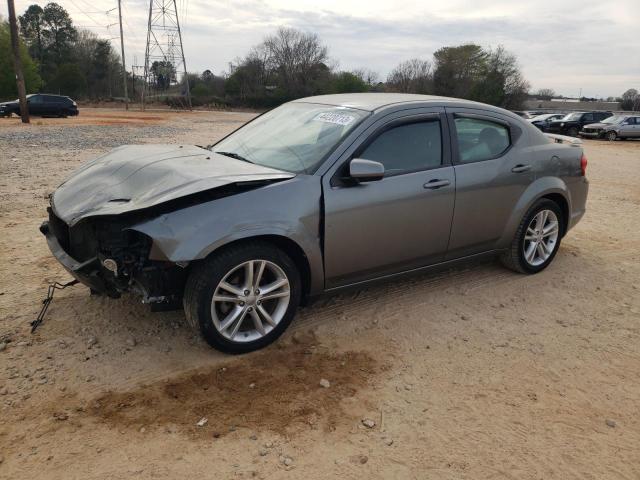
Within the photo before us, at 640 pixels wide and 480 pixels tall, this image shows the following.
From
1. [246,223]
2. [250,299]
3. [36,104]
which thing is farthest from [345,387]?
[36,104]

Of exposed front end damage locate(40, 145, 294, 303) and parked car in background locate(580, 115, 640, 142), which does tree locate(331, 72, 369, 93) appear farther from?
exposed front end damage locate(40, 145, 294, 303)

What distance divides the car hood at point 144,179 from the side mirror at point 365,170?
422 millimetres

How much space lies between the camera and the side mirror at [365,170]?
3.50 m

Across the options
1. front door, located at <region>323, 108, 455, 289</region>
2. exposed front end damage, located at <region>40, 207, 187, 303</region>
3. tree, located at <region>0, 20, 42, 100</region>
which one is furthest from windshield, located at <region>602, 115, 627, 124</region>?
tree, located at <region>0, 20, 42, 100</region>

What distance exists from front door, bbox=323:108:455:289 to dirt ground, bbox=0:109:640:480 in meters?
0.49

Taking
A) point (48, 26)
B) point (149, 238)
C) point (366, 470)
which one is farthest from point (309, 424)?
point (48, 26)

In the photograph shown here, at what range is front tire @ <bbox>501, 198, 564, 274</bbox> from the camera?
16.1 feet

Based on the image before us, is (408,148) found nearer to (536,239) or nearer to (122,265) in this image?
(536,239)

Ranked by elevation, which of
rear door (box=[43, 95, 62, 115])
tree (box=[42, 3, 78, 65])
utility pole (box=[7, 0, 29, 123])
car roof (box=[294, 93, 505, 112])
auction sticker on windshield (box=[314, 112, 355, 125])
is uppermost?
tree (box=[42, 3, 78, 65])

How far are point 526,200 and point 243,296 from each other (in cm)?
289

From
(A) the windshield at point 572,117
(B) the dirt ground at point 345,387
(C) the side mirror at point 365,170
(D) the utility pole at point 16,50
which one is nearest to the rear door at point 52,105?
(D) the utility pole at point 16,50

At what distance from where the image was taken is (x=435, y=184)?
4.06 m

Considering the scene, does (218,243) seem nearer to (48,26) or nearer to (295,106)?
(295,106)

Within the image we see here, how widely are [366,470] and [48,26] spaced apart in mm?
74686
